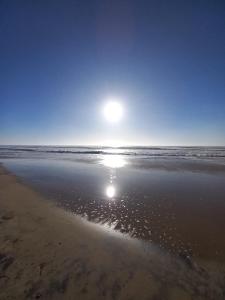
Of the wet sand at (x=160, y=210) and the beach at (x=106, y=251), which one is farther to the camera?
the wet sand at (x=160, y=210)

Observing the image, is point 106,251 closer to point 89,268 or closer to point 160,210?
point 89,268

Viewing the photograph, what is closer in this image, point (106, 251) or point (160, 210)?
point (106, 251)

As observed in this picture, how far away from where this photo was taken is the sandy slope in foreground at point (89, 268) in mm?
4008

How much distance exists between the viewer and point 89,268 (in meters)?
4.71

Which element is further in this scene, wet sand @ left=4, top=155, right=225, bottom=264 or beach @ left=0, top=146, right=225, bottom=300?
wet sand @ left=4, top=155, right=225, bottom=264

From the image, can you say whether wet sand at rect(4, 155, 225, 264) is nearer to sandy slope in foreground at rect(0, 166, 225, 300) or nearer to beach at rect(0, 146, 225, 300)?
beach at rect(0, 146, 225, 300)

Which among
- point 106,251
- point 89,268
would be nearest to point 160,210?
point 106,251

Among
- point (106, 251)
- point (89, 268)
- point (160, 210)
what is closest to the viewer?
point (89, 268)

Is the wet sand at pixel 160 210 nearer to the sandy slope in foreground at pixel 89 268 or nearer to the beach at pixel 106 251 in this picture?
the beach at pixel 106 251

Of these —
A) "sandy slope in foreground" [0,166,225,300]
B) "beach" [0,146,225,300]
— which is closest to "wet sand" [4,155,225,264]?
"beach" [0,146,225,300]

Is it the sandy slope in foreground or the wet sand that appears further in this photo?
the wet sand

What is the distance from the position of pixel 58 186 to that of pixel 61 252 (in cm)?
798

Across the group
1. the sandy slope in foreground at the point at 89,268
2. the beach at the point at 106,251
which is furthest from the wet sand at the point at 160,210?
the sandy slope in foreground at the point at 89,268

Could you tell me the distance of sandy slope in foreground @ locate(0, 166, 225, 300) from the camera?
4.01 meters
